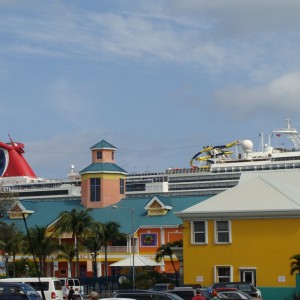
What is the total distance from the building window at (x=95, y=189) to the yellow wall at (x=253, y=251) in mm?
48625

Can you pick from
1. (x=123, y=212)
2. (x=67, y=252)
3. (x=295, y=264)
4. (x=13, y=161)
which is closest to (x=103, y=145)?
(x=123, y=212)

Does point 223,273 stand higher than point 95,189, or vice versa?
point 95,189

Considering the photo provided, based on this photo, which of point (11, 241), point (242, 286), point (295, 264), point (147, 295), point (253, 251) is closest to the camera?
point (147, 295)

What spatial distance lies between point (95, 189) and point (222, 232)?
50.4m

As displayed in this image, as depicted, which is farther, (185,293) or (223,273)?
(223,273)

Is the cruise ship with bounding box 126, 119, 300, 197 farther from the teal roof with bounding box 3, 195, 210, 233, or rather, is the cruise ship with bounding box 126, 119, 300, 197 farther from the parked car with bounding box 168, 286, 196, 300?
the parked car with bounding box 168, 286, 196, 300

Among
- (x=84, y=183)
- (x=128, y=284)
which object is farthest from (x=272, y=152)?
(x=128, y=284)

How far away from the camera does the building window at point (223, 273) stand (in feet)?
184

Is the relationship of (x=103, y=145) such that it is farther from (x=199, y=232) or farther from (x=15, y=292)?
(x=15, y=292)

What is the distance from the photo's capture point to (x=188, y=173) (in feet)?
541

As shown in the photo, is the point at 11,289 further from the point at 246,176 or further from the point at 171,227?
the point at 171,227

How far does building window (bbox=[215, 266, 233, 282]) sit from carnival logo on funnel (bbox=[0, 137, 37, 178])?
360 feet

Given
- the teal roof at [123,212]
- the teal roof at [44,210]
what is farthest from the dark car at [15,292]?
the teal roof at [44,210]

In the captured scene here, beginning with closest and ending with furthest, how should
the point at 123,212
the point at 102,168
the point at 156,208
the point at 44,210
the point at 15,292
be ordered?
the point at 15,292 → the point at 156,208 → the point at 123,212 → the point at 102,168 → the point at 44,210
